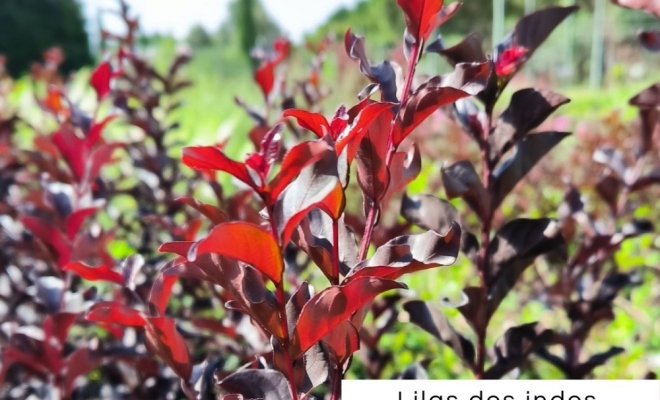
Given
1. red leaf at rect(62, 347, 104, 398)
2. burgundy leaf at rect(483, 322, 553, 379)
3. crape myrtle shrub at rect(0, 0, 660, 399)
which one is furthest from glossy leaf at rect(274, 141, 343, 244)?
red leaf at rect(62, 347, 104, 398)

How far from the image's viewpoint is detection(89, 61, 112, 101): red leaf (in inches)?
57.3

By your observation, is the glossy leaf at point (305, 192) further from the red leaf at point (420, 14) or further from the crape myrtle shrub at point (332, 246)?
the red leaf at point (420, 14)

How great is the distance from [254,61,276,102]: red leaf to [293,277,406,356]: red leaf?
3.96 ft

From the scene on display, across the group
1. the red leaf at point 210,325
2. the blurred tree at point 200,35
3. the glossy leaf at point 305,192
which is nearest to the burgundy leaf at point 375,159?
the glossy leaf at point 305,192

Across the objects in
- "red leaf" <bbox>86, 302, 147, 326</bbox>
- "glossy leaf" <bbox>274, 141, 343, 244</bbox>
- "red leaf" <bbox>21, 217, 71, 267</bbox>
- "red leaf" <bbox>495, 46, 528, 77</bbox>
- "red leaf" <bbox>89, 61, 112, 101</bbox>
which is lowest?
"red leaf" <bbox>86, 302, 147, 326</bbox>

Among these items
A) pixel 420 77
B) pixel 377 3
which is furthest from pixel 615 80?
pixel 377 3

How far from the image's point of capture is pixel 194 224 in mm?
1322

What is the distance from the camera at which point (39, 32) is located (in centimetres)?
2264

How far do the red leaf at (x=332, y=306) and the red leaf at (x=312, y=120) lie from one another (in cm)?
16

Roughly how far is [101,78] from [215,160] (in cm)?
100

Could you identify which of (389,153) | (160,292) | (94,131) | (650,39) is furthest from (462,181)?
(94,131)

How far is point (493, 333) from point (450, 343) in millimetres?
1783

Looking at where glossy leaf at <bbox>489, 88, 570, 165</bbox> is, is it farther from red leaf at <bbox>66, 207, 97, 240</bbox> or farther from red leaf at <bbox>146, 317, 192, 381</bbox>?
red leaf at <bbox>66, 207, 97, 240</bbox>

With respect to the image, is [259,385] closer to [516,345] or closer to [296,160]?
[296,160]
